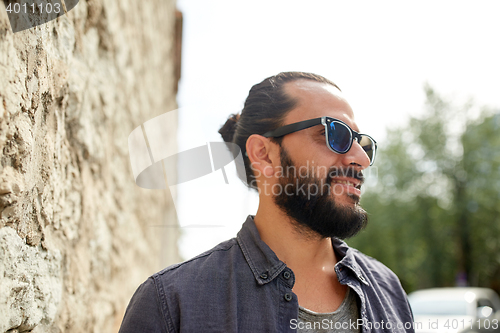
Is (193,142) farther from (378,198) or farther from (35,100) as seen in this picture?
(378,198)

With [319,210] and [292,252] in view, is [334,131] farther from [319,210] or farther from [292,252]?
[292,252]

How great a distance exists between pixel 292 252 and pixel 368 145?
0.63m

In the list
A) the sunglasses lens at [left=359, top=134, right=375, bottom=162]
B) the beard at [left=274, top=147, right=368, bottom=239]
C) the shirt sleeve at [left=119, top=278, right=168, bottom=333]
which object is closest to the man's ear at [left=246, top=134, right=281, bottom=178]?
the beard at [left=274, top=147, right=368, bottom=239]

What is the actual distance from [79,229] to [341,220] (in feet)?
4.17

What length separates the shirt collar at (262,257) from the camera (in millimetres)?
1439

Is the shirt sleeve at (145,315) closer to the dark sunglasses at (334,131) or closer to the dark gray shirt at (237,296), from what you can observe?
the dark gray shirt at (237,296)

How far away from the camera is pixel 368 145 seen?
1780mm

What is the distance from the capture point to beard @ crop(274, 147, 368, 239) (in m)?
1.55

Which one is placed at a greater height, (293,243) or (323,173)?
(323,173)

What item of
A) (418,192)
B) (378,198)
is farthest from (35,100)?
(378,198)

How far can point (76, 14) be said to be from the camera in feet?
5.91

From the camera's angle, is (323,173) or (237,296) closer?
(237,296)

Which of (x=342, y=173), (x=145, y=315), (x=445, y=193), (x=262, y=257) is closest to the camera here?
(x=145, y=315)

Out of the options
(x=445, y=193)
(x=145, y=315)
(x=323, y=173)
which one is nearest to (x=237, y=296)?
(x=145, y=315)
